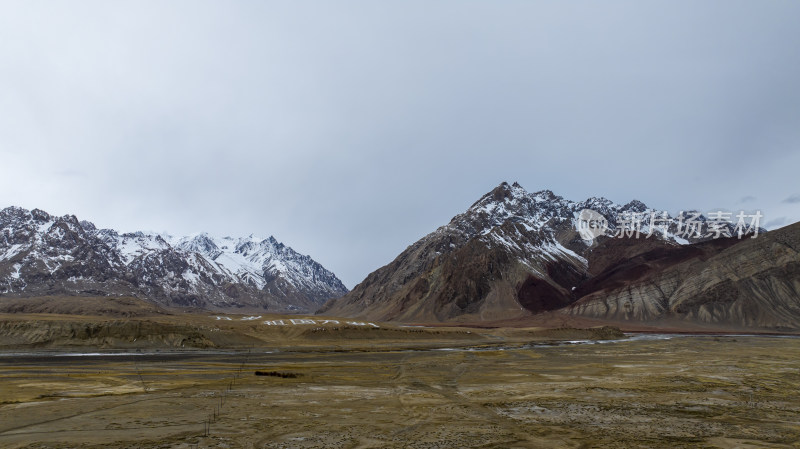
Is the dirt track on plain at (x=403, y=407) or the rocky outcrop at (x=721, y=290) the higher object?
the rocky outcrop at (x=721, y=290)

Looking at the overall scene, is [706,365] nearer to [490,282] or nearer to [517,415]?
[517,415]

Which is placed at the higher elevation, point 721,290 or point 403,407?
point 721,290

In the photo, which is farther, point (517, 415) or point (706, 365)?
point (706, 365)

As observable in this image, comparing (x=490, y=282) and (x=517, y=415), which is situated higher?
(x=490, y=282)

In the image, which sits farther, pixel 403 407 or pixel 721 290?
pixel 721 290

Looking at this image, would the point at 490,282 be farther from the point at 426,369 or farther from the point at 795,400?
the point at 795,400

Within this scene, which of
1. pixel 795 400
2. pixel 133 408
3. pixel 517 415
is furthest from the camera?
pixel 795 400

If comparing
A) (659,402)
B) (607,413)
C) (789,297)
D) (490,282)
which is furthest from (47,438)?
(490,282)

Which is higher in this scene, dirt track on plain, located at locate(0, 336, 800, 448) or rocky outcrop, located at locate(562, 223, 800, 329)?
rocky outcrop, located at locate(562, 223, 800, 329)

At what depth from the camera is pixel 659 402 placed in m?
25.5

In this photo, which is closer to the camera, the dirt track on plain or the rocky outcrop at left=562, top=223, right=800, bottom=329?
the dirt track on plain

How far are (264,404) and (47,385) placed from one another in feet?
59.8

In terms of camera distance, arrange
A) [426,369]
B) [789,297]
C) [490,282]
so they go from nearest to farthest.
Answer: [426,369]
[789,297]
[490,282]

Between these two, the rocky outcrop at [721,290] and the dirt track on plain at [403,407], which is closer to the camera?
the dirt track on plain at [403,407]
